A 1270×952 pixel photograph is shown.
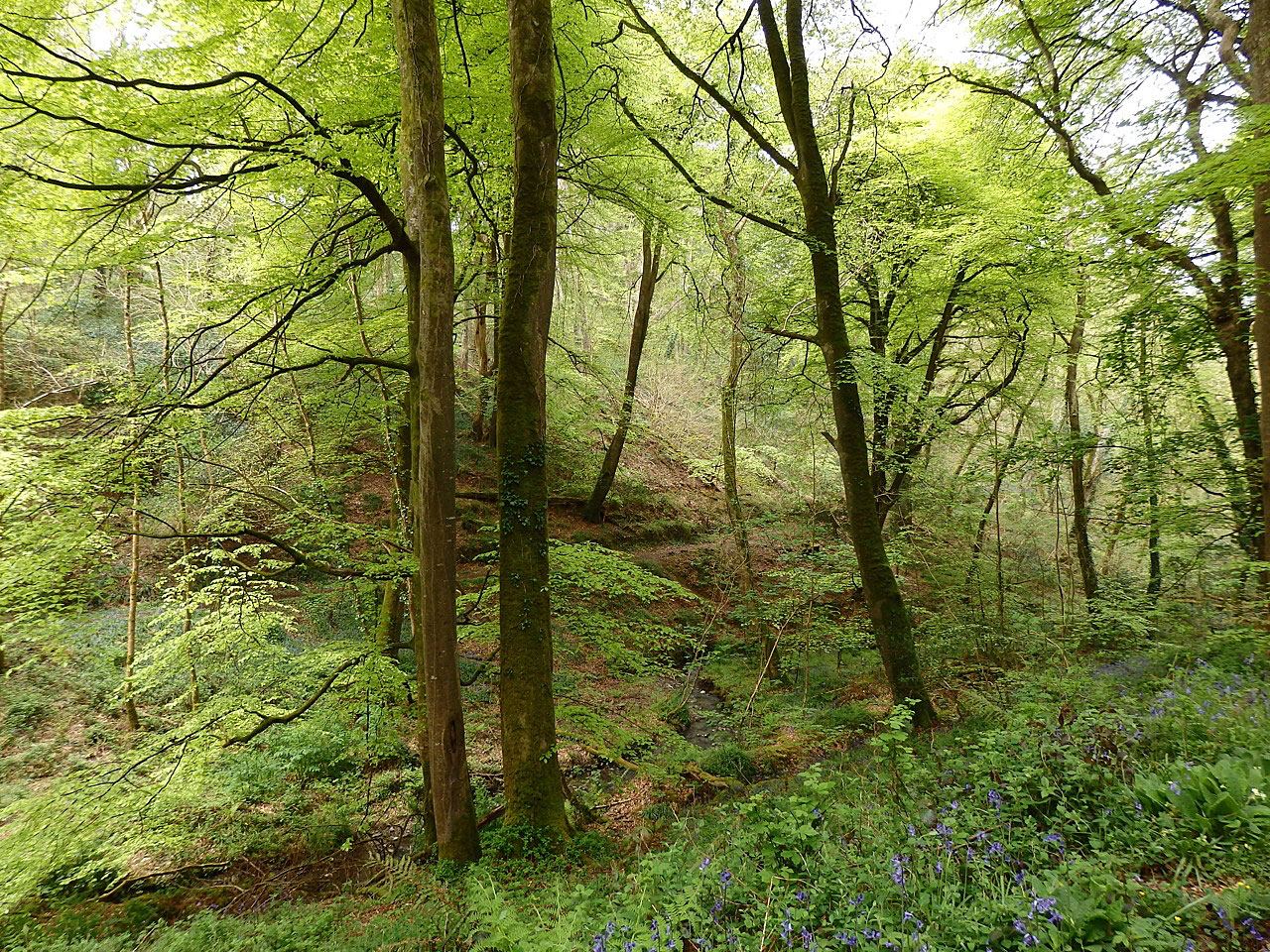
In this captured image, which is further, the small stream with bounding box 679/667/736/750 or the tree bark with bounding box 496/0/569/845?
the small stream with bounding box 679/667/736/750

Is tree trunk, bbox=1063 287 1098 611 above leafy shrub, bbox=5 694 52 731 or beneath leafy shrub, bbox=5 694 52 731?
above

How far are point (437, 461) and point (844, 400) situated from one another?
417 cm

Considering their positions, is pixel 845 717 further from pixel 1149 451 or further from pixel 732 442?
pixel 1149 451

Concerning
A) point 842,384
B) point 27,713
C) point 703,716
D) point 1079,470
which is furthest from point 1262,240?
point 27,713

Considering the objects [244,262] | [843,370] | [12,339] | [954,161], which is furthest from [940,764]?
[12,339]

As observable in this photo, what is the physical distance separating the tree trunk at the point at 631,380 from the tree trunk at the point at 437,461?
6.34 m

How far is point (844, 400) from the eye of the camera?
242 inches

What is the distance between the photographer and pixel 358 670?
18.3 feet

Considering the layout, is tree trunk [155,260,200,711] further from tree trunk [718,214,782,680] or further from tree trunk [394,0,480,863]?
tree trunk [718,214,782,680]

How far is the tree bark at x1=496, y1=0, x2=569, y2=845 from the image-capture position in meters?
4.84

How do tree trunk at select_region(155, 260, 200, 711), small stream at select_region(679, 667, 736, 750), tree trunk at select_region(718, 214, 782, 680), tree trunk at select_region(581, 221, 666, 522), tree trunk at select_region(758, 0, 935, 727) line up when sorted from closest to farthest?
tree trunk at select_region(155, 260, 200, 711), tree trunk at select_region(758, 0, 935, 727), small stream at select_region(679, 667, 736, 750), tree trunk at select_region(718, 214, 782, 680), tree trunk at select_region(581, 221, 666, 522)

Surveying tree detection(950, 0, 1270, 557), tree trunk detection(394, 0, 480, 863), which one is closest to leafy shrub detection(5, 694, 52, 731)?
tree trunk detection(394, 0, 480, 863)

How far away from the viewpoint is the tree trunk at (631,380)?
39.3 feet

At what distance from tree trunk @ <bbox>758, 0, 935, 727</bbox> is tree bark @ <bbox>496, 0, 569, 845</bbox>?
261 cm
